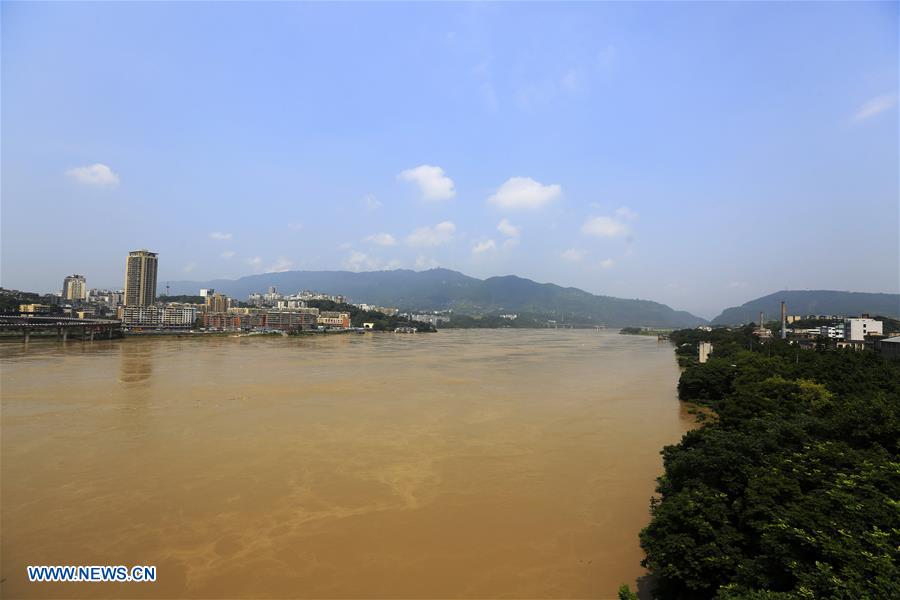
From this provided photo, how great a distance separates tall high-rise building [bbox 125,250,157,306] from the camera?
54406 mm

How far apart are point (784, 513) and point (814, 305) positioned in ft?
469

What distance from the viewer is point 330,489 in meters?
6.32

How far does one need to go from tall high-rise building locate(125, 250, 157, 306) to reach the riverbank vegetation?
62.6 meters

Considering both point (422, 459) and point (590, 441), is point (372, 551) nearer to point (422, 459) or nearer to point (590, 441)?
point (422, 459)

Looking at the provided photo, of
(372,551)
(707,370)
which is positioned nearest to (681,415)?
(707,370)

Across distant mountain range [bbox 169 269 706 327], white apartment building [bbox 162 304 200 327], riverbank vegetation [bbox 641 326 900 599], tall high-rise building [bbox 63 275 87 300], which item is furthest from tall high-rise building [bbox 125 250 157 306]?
distant mountain range [bbox 169 269 706 327]

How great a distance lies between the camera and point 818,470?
4.15 metres

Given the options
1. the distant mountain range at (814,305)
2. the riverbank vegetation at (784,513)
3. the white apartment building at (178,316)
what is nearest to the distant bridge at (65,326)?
the white apartment building at (178,316)

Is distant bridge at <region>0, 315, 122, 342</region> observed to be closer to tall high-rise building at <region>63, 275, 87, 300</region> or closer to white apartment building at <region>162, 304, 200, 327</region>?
white apartment building at <region>162, 304, 200, 327</region>

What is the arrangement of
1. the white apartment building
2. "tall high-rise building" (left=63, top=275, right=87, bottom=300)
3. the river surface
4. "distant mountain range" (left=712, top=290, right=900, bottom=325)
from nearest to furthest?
the river surface, the white apartment building, "tall high-rise building" (left=63, top=275, right=87, bottom=300), "distant mountain range" (left=712, top=290, right=900, bottom=325)

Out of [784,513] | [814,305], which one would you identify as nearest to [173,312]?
[784,513]

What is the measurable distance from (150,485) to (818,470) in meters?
7.72

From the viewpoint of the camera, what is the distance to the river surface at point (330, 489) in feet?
14.4

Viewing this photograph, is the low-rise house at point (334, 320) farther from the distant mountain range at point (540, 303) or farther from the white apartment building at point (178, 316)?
the distant mountain range at point (540, 303)
